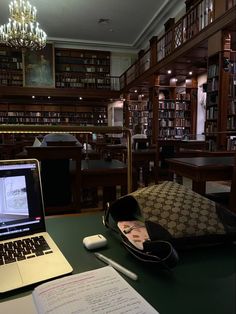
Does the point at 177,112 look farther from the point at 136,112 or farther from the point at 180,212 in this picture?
the point at 180,212

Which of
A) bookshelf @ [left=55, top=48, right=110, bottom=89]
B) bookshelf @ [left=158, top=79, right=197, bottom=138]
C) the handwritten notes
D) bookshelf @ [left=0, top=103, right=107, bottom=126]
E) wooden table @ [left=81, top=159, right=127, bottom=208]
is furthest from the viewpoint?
bookshelf @ [left=0, top=103, right=107, bottom=126]

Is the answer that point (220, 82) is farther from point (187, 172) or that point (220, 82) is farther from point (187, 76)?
point (187, 76)

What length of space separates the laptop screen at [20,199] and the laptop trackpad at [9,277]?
5.5 inches

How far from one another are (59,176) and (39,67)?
9230 mm

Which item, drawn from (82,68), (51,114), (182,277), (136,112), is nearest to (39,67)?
(82,68)

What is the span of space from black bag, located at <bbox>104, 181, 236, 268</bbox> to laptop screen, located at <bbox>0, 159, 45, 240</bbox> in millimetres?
264

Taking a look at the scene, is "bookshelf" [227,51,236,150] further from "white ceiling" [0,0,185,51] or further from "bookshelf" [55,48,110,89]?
"bookshelf" [55,48,110,89]

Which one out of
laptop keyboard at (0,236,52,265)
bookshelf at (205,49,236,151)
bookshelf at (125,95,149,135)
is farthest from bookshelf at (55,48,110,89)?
laptop keyboard at (0,236,52,265)

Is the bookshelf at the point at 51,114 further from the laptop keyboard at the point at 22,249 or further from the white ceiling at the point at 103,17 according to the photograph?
the laptop keyboard at the point at 22,249

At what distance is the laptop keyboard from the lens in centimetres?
71

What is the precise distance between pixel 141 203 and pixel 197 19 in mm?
6357

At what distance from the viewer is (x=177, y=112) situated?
28.3 feet

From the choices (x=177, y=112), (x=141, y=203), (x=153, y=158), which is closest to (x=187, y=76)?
(x=177, y=112)

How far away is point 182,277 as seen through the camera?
2.01 feet
